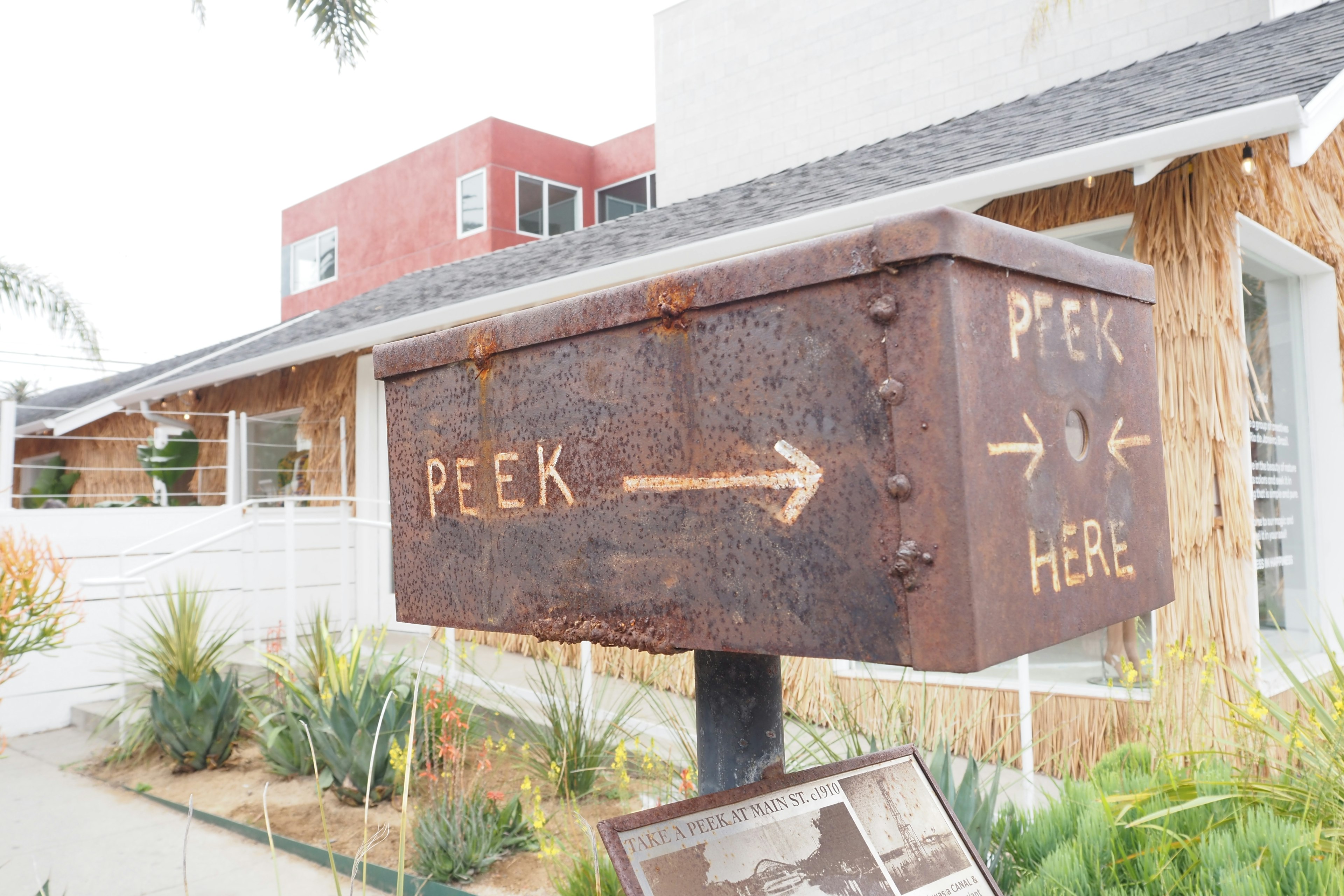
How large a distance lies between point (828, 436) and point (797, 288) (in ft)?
0.44

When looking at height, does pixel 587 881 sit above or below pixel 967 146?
below

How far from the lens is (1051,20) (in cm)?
702

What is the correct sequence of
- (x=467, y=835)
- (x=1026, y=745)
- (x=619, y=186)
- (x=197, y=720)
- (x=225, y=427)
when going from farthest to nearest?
(x=619, y=186) < (x=225, y=427) < (x=197, y=720) < (x=467, y=835) < (x=1026, y=745)

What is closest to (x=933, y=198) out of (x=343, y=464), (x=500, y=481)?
(x=500, y=481)

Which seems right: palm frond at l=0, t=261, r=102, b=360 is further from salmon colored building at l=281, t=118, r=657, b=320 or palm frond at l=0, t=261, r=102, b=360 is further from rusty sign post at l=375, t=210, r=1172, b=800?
rusty sign post at l=375, t=210, r=1172, b=800

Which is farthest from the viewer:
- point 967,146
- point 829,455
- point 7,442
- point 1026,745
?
point 7,442

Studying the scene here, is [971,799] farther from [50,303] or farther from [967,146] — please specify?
[50,303]

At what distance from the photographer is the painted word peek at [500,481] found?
1.01m

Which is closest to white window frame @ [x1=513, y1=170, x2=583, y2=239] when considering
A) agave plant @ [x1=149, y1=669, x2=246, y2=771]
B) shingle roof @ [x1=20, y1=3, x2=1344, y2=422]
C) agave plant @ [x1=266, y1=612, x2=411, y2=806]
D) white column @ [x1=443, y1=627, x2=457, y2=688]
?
shingle roof @ [x1=20, y1=3, x2=1344, y2=422]

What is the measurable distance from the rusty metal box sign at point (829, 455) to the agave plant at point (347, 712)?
11.1 feet

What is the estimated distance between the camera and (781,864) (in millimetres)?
1066

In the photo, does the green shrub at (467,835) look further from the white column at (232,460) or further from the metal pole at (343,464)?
the white column at (232,460)

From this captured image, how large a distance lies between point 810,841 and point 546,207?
16.5 meters

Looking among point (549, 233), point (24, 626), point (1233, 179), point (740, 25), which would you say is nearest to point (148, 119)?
point (549, 233)
